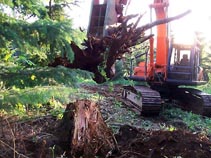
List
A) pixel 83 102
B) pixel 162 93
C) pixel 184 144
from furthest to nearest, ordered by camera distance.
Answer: pixel 162 93 → pixel 83 102 → pixel 184 144

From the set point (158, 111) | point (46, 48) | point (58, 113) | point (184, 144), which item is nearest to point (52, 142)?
point (46, 48)

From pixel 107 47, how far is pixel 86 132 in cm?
435

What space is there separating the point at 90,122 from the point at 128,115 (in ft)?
11.8

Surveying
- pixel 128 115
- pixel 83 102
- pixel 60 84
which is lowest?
pixel 128 115

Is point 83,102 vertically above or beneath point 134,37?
beneath

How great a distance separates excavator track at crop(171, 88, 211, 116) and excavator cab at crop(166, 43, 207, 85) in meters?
0.42

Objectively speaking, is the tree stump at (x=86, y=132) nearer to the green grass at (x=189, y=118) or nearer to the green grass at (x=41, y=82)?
the green grass at (x=41, y=82)

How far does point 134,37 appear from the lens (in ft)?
27.0

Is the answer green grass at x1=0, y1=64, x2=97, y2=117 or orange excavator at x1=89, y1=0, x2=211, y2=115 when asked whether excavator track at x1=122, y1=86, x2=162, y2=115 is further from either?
green grass at x1=0, y1=64, x2=97, y2=117

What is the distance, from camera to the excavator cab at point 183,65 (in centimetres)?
868

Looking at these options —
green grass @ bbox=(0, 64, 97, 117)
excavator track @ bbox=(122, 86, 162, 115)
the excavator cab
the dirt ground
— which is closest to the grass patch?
green grass @ bbox=(0, 64, 97, 117)

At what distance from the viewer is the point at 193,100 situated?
30.2ft

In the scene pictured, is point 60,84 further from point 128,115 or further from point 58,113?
point 128,115

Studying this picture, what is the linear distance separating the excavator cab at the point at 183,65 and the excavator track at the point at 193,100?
1.39 ft
